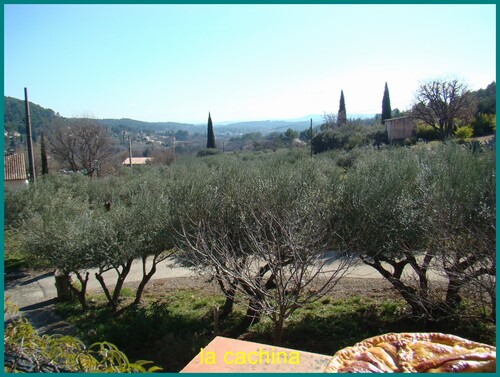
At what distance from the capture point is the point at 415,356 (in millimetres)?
1789

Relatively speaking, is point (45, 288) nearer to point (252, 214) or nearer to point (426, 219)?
point (252, 214)

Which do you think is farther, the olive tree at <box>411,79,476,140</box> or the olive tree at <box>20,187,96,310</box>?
the olive tree at <box>411,79,476,140</box>

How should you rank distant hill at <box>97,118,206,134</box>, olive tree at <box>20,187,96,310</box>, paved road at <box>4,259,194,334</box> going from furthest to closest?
distant hill at <box>97,118,206,134</box> < paved road at <box>4,259,194,334</box> < olive tree at <box>20,187,96,310</box>

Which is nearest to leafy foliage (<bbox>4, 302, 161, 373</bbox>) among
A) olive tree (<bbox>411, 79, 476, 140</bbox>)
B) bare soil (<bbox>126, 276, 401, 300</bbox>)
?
bare soil (<bbox>126, 276, 401, 300</bbox>)

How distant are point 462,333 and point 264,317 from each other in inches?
172

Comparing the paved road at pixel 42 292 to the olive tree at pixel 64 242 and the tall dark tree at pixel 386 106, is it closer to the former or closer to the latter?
the olive tree at pixel 64 242

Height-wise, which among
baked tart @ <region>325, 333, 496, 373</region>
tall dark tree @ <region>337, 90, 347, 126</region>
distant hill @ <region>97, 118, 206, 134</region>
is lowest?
baked tart @ <region>325, 333, 496, 373</region>

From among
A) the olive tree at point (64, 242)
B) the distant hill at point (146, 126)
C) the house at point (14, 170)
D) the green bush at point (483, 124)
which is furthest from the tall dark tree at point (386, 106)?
the distant hill at point (146, 126)

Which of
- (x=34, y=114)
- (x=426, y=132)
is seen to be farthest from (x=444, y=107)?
(x=34, y=114)

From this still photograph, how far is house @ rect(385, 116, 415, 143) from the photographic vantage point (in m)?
34.8

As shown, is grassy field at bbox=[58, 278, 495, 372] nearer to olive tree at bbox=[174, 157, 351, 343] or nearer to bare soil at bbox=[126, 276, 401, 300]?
bare soil at bbox=[126, 276, 401, 300]

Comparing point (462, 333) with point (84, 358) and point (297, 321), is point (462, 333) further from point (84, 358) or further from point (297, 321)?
point (84, 358)

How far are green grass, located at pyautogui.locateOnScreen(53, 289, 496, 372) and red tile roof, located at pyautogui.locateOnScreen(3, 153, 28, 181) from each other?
28179mm

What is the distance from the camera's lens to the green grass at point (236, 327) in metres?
8.21
